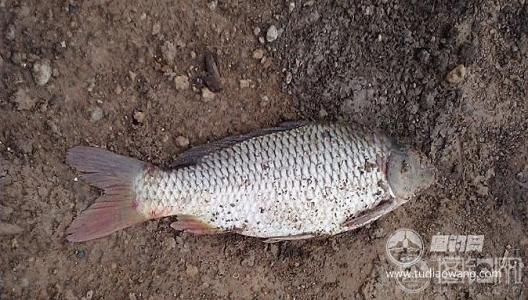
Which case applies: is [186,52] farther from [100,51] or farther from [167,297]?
[167,297]

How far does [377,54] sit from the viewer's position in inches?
120

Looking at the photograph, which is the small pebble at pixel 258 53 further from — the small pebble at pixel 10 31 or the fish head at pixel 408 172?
the small pebble at pixel 10 31

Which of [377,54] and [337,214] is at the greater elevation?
[377,54]

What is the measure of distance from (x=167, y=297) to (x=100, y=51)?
4.05ft

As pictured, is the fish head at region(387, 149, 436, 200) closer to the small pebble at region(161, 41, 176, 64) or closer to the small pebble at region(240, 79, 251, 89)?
the small pebble at region(240, 79, 251, 89)

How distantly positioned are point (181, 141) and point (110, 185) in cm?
42

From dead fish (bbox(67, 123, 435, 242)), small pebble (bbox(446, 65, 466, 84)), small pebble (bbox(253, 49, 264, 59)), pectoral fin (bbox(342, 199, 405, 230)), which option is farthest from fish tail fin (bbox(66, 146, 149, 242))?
small pebble (bbox(446, 65, 466, 84))

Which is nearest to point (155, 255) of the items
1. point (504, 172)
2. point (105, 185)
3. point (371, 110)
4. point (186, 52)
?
point (105, 185)

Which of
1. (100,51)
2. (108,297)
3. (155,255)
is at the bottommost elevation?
(108,297)

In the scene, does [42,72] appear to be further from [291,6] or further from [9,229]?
[291,6]

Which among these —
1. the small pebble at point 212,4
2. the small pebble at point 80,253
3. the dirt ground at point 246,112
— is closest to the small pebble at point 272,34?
the dirt ground at point 246,112

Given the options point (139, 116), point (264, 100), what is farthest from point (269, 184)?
point (139, 116)

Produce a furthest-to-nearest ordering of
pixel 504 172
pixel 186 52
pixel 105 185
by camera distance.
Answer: pixel 504 172 → pixel 186 52 → pixel 105 185

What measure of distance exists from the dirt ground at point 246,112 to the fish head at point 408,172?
0.22m
